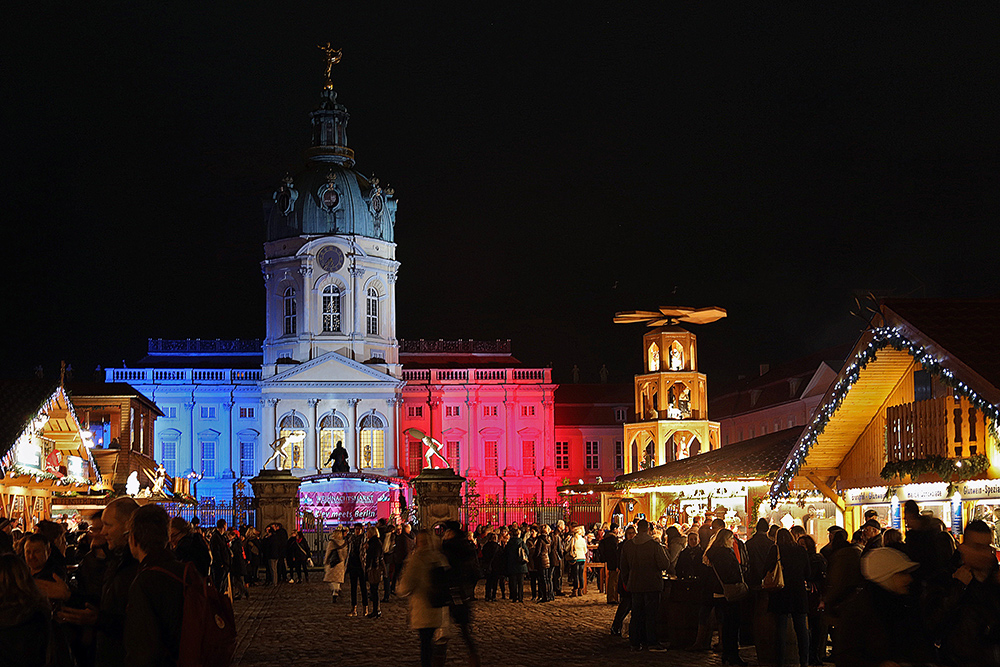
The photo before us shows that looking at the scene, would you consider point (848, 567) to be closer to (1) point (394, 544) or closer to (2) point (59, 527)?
(2) point (59, 527)

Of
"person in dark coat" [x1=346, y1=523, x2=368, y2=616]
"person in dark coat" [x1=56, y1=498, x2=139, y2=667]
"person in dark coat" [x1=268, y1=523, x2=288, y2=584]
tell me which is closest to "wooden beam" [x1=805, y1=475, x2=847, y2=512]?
"person in dark coat" [x1=346, y1=523, x2=368, y2=616]

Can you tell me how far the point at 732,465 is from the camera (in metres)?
26.5

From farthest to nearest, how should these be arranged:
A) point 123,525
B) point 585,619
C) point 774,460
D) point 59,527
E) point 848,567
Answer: point 774,460 → point 585,619 → point 59,527 → point 848,567 → point 123,525

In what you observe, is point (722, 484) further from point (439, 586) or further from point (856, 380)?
point (439, 586)

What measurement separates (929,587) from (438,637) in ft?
18.5

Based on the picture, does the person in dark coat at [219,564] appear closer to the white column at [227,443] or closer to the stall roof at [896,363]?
the stall roof at [896,363]

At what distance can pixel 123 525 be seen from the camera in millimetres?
7688

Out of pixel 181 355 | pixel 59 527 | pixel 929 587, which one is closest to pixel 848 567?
pixel 929 587

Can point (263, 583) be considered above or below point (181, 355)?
below

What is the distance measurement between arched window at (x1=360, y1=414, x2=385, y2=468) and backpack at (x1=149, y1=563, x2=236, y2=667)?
68810 millimetres

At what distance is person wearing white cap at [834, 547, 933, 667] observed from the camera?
26.8ft

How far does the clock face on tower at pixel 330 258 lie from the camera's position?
247 ft

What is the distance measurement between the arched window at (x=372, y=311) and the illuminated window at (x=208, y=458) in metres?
11.5

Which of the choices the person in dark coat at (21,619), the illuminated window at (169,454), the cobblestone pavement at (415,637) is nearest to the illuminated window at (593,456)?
the illuminated window at (169,454)
